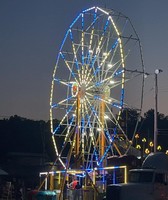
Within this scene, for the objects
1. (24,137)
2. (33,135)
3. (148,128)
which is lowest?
(24,137)

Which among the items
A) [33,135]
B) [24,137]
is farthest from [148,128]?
[24,137]

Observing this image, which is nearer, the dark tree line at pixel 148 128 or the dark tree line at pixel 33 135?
the dark tree line at pixel 148 128

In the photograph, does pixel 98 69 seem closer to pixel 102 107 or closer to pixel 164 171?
pixel 102 107

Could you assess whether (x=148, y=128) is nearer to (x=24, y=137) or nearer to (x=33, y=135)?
(x=33, y=135)

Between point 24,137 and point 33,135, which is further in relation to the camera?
point 33,135

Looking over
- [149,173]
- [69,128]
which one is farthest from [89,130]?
[149,173]

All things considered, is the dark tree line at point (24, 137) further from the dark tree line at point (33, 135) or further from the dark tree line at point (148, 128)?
the dark tree line at point (148, 128)

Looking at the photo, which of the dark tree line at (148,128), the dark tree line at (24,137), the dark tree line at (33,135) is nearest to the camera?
the dark tree line at (148,128)

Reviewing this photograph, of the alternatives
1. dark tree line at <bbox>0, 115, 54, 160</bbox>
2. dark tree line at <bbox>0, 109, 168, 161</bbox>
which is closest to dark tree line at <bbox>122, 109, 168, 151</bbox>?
dark tree line at <bbox>0, 109, 168, 161</bbox>

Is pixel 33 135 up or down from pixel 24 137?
up

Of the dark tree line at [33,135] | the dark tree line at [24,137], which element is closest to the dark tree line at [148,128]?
the dark tree line at [33,135]

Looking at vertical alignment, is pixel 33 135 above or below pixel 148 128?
below

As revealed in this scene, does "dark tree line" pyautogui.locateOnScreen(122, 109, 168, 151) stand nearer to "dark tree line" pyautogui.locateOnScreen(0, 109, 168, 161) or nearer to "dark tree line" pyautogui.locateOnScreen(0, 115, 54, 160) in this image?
"dark tree line" pyautogui.locateOnScreen(0, 109, 168, 161)

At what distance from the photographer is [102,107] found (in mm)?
35344
